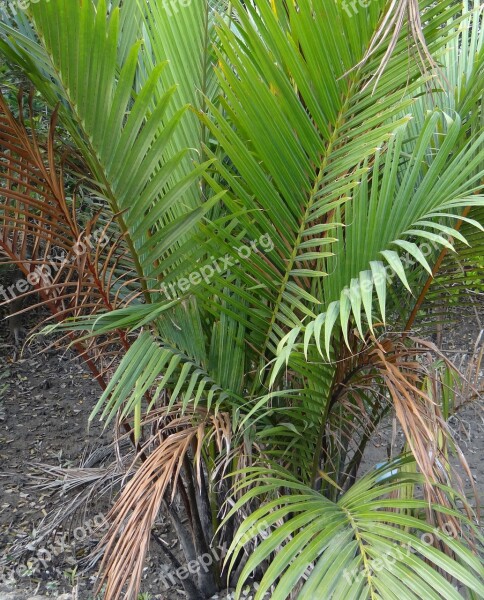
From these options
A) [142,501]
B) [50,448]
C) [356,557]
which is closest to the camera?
[356,557]

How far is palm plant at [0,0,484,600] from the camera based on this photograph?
1126 mm

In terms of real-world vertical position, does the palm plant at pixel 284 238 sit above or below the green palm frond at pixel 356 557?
above

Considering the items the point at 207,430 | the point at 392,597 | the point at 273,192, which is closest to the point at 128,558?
the point at 207,430

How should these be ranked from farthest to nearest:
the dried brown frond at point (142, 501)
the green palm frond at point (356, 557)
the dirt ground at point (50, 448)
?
the dirt ground at point (50, 448)
the dried brown frond at point (142, 501)
the green palm frond at point (356, 557)

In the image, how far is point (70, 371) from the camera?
3520 mm

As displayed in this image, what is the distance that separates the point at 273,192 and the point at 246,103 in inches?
7.2

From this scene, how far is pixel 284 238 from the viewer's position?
135cm

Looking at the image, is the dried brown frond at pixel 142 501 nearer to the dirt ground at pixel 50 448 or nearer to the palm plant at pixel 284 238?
the palm plant at pixel 284 238
